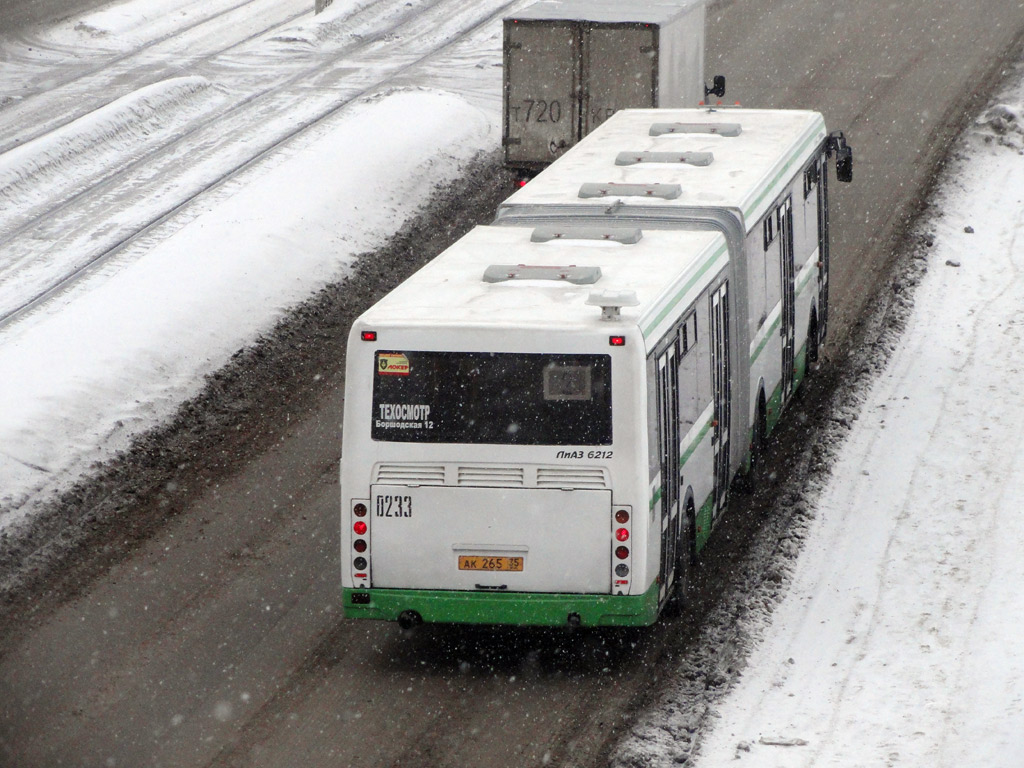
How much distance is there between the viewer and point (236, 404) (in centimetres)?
1742

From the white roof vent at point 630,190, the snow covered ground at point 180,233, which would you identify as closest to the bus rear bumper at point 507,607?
the white roof vent at point 630,190

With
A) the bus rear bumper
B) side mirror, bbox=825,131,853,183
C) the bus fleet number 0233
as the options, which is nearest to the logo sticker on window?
the bus fleet number 0233

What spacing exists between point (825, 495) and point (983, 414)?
279 centimetres

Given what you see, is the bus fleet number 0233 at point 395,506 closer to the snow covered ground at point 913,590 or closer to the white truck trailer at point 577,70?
the snow covered ground at point 913,590

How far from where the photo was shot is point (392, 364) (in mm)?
11102

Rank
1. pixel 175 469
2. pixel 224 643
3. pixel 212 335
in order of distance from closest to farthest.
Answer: pixel 224 643 → pixel 175 469 → pixel 212 335

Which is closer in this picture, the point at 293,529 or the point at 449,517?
the point at 449,517

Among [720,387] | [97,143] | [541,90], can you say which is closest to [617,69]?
[541,90]

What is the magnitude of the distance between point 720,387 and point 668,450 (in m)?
1.83

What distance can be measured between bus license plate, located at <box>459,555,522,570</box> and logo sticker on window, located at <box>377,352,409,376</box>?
1.28 m

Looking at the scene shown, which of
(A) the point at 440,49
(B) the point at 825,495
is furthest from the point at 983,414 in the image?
(A) the point at 440,49

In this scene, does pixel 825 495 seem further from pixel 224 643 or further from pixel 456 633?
pixel 224 643

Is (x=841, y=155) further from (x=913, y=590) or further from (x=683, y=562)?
(x=683, y=562)

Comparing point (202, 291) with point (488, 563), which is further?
point (202, 291)
